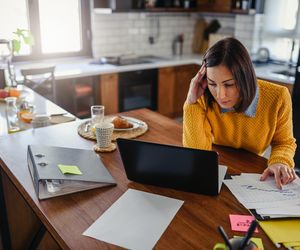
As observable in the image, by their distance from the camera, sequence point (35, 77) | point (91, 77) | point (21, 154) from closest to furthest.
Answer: point (21, 154)
point (35, 77)
point (91, 77)

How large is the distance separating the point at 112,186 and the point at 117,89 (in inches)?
118

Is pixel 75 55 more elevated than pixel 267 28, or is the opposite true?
pixel 267 28

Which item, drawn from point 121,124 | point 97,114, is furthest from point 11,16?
point 121,124

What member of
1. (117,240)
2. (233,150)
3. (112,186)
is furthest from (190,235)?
(233,150)

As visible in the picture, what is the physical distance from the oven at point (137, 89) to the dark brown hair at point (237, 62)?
9.27 ft

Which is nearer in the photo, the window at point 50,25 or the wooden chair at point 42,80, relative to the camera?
the wooden chair at point 42,80

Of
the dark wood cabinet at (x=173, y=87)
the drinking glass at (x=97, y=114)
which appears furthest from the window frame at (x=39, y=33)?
the drinking glass at (x=97, y=114)

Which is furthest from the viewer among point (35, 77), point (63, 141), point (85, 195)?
point (35, 77)

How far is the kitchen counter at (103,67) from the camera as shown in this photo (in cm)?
382

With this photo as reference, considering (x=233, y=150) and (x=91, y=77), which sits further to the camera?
(x=91, y=77)

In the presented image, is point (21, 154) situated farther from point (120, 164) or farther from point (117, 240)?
point (117, 240)

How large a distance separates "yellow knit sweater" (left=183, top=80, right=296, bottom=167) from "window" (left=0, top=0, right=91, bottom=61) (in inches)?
120

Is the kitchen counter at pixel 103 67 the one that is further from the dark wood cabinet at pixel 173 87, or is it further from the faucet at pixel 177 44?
the faucet at pixel 177 44

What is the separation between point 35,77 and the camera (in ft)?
12.0
